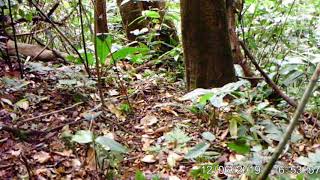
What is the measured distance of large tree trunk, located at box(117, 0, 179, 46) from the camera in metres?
4.24

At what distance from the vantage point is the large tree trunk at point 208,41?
259 centimetres

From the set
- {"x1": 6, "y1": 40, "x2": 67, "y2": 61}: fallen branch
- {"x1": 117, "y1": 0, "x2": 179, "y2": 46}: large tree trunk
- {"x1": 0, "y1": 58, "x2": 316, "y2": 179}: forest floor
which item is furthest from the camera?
{"x1": 117, "y1": 0, "x2": 179, "y2": 46}: large tree trunk

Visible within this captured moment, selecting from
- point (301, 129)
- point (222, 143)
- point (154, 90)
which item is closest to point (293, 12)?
point (154, 90)

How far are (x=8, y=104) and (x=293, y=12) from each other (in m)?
2.93

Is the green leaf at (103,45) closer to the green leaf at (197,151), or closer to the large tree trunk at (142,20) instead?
the green leaf at (197,151)

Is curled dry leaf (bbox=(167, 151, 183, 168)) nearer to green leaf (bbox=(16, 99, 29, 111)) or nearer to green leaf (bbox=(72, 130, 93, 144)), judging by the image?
green leaf (bbox=(72, 130, 93, 144))

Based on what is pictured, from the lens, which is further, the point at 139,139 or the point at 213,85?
the point at 213,85

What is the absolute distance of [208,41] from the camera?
2.60 meters

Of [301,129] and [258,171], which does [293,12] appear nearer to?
[301,129]

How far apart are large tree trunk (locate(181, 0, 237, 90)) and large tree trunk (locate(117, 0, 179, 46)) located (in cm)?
147

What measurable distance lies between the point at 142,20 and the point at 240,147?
105 inches

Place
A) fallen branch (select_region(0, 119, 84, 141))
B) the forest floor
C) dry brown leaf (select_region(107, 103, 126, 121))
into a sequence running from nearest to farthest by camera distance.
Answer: the forest floor, fallen branch (select_region(0, 119, 84, 141)), dry brown leaf (select_region(107, 103, 126, 121))

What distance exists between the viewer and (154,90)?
3.17 metres

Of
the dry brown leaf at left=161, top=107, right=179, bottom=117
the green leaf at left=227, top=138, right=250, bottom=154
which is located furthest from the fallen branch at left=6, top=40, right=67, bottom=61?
the green leaf at left=227, top=138, right=250, bottom=154
